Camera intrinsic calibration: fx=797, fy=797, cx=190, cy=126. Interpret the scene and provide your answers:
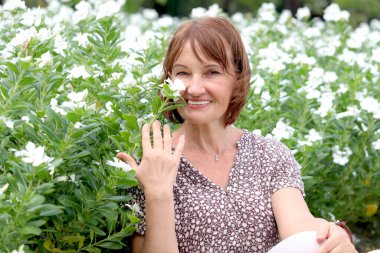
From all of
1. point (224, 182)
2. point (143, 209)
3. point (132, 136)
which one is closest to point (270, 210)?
point (224, 182)

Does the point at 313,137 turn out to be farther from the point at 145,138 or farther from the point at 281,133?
the point at 145,138

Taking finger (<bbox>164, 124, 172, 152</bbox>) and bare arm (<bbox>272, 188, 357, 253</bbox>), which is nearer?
finger (<bbox>164, 124, 172, 152</bbox>)

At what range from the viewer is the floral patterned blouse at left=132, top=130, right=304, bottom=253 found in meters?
2.87

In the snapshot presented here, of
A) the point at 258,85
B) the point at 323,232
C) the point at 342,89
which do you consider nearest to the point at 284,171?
the point at 323,232

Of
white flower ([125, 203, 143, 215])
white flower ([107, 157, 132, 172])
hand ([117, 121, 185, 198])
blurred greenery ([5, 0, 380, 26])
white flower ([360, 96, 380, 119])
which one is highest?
white flower ([107, 157, 132, 172])

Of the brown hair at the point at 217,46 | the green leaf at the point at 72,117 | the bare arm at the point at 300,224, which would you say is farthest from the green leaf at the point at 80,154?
the bare arm at the point at 300,224

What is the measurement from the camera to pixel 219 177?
3021mm

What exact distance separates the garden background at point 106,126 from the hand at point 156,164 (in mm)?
49

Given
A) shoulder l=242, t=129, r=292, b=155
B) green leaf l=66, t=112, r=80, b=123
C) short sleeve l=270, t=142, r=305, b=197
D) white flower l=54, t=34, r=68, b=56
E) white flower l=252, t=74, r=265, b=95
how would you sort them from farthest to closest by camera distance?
white flower l=252, t=74, r=265, b=95 < white flower l=54, t=34, r=68, b=56 < shoulder l=242, t=129, r=292, b=155 < short sleeve l=270, t=142, r=305, b=197 < green leaf l=66, t=112, r=80, b=123

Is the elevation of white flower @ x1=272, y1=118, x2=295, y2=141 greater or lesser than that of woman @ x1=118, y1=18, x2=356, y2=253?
lesser

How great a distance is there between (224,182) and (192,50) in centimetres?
53

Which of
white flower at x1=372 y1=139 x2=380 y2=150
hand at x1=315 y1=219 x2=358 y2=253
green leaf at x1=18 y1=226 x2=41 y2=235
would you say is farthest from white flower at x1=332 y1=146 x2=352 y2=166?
green leaf at x1=18 y1=226 x2=41 y2=235

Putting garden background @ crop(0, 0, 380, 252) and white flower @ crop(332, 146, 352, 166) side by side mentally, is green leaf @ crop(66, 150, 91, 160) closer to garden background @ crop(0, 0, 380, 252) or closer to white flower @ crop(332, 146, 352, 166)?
garden background @ crop(0, 0, 380, 252)

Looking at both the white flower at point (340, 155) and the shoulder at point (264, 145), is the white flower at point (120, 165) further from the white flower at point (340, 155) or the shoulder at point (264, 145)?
the white flower at point (340, 155)
